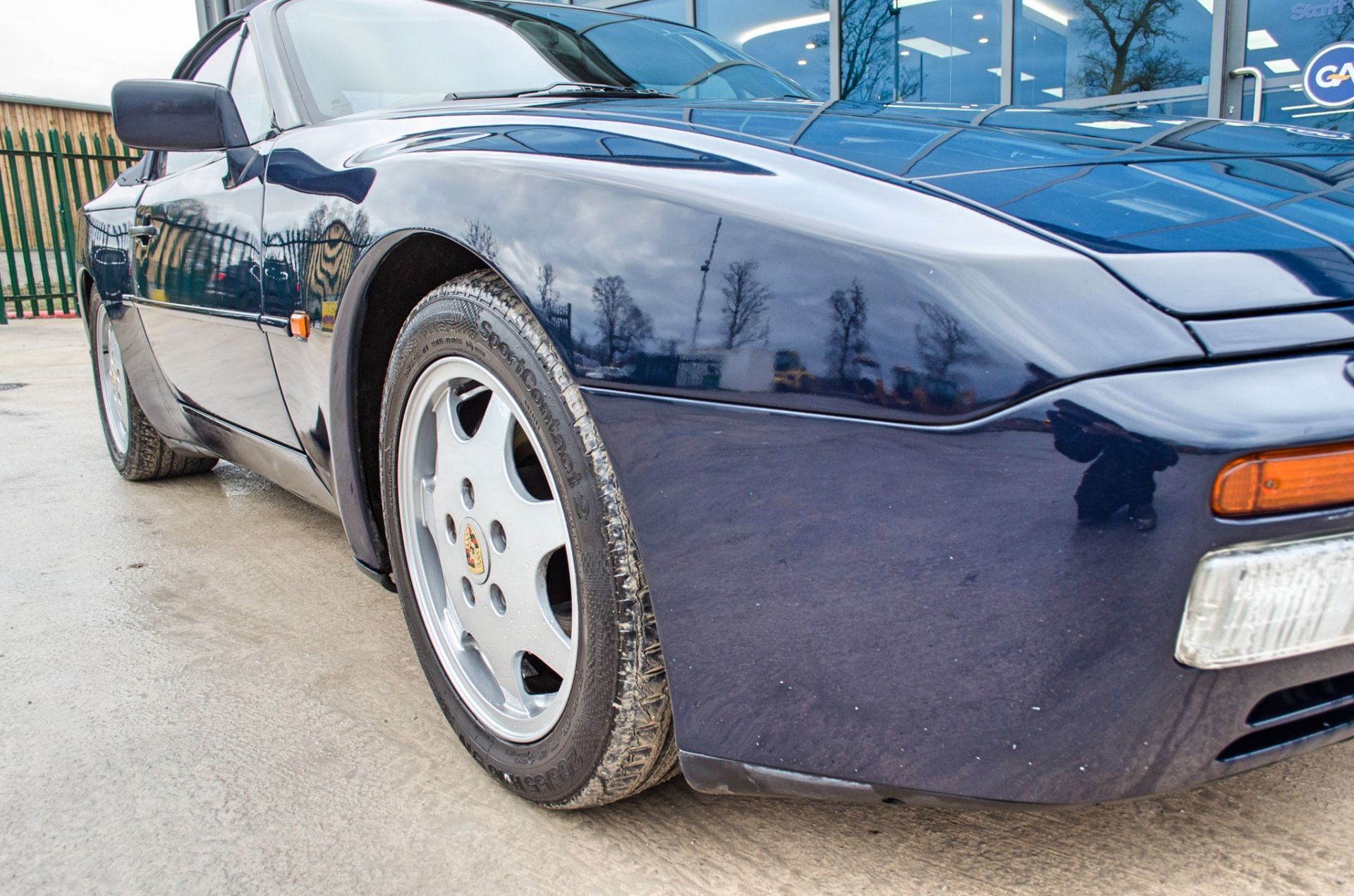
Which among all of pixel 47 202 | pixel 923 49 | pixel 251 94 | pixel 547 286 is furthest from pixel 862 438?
pixel 47 202

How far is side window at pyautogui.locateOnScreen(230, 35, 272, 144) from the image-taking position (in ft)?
7.54

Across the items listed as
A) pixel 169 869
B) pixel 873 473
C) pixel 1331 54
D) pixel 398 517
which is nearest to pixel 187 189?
pixel 398 517

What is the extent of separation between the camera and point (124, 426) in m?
3.34

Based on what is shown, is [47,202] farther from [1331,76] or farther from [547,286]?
[547,286]

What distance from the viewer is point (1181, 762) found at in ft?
3.07

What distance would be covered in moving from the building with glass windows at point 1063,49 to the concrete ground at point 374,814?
3.41 metres

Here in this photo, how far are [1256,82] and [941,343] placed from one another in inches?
201

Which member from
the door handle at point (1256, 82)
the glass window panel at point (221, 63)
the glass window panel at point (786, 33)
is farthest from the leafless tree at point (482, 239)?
the glass window panel at point (786, 33)

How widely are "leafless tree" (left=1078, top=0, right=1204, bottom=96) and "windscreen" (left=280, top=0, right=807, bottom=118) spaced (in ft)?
12.7

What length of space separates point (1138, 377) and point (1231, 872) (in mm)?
751

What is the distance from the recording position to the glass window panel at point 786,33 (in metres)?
6.76

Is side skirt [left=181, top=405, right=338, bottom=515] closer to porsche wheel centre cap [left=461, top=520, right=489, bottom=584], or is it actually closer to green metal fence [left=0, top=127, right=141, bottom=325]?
porsche wheel centre cap [left=461, top=520, right=489, bottom=584]

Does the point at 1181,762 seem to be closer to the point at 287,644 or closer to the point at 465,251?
the point at 465,251

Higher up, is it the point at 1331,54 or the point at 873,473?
the point at 1331,54
